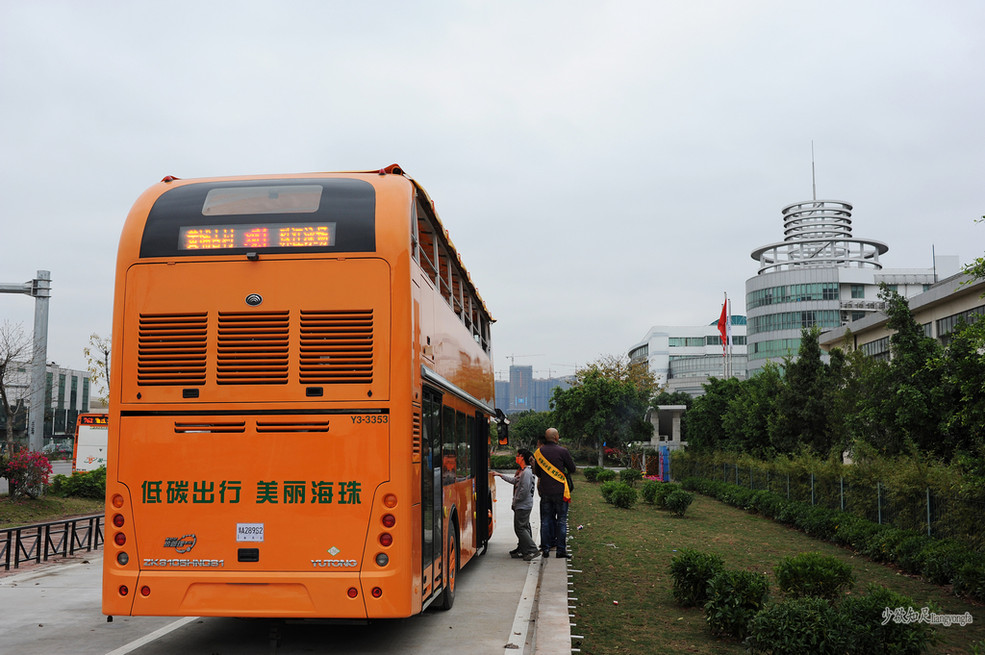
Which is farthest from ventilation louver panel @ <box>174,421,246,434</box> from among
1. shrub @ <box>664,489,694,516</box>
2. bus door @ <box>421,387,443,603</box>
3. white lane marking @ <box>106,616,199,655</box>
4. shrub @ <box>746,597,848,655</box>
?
shrub @ <box>664,489,694,516</box>

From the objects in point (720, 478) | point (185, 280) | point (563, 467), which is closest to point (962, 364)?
point (563, 467)

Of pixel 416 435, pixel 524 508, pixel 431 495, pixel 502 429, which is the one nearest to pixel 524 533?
pixel 524 508

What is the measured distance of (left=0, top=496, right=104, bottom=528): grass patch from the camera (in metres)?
20.2

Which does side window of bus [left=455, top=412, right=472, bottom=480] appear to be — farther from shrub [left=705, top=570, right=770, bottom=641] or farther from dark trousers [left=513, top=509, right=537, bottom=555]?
shrub [left=705, top=570, right=770, bottom=641]

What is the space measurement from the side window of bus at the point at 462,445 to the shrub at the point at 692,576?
2.88m

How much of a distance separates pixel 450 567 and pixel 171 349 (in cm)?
427

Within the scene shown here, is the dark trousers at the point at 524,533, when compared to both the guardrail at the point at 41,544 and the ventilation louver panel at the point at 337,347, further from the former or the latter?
the guardrail at the point at 41,544

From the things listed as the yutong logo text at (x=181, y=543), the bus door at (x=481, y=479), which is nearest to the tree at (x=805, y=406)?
the bus door at (x=481, y=479)

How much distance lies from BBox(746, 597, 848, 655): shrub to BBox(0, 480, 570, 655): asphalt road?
5.75 feet

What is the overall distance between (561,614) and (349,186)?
496 cm

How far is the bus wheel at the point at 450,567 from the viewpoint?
31.3ft

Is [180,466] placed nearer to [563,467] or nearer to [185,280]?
[185,280]

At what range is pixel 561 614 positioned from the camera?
9.09 m

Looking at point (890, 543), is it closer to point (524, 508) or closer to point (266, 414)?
point (524, 508)
